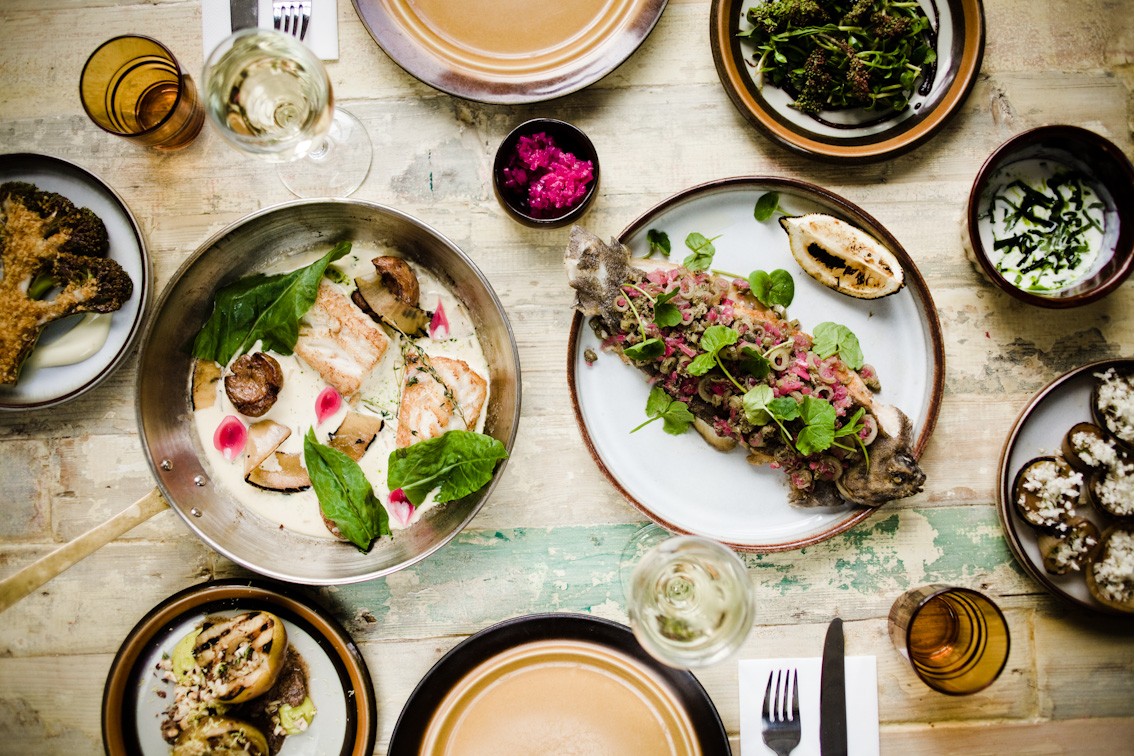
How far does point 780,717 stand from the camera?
7.09 ft

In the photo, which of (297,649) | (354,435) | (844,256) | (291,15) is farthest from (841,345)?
(291,15)

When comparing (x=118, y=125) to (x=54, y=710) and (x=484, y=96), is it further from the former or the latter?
(x=54, y=710)

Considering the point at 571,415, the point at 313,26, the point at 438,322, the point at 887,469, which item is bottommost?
the point at 571,415

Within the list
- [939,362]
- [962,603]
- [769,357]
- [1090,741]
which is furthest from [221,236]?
[1090,741]

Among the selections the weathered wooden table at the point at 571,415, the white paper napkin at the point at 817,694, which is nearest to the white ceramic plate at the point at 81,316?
the weathered wooden table at the point at 571,415

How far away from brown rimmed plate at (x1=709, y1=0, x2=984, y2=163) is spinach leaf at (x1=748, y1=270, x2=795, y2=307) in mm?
416

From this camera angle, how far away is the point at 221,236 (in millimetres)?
1991

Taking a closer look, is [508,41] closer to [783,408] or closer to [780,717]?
[783,408]

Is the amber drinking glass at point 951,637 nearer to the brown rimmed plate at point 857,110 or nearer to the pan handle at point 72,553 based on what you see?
the brown rimmed plate at point 857,110

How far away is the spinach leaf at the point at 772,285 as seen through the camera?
2102 millimetres

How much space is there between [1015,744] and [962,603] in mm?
622

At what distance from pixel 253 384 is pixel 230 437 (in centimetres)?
23

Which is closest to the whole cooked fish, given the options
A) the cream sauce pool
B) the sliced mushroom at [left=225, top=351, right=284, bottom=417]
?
the cream sauce pool

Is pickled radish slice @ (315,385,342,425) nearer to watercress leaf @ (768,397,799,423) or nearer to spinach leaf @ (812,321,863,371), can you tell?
watercress leaf @ (768,397,799,423)
